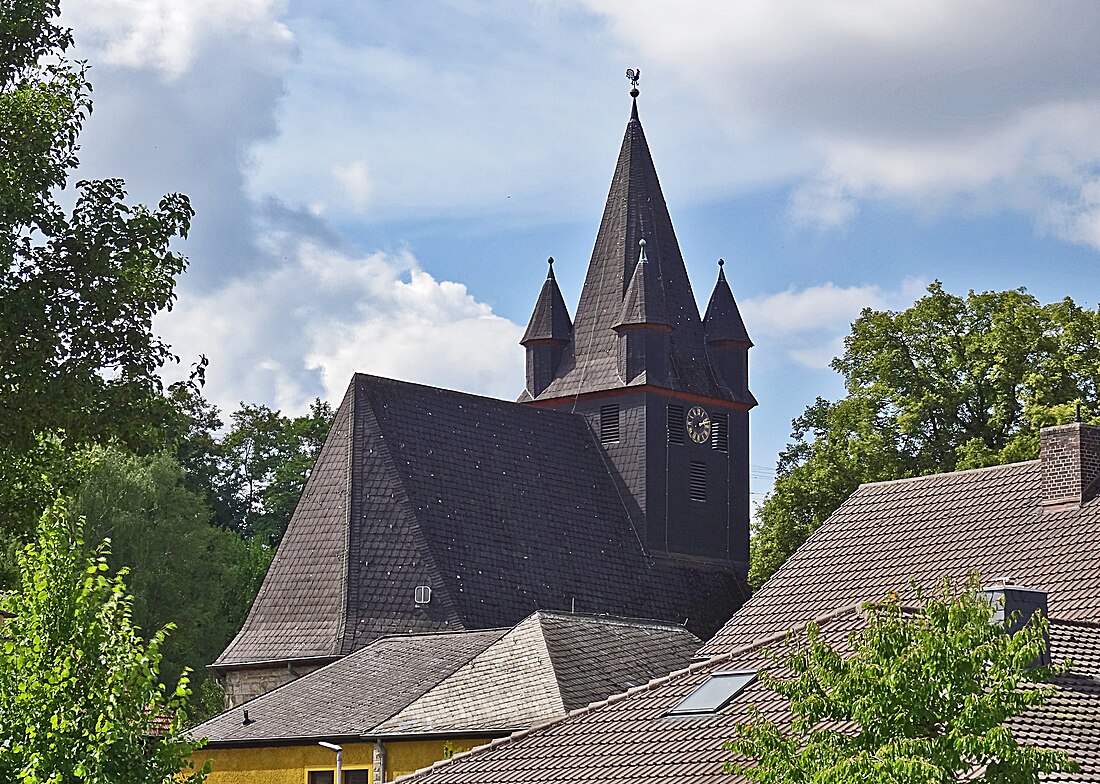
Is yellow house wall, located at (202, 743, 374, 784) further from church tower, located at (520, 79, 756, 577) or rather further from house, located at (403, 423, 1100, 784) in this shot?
church tower, located at (520, 79, 756, 577)

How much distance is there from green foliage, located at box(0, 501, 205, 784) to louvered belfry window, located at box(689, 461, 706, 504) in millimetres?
30479

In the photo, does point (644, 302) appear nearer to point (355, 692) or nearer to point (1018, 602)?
point (355, 692)

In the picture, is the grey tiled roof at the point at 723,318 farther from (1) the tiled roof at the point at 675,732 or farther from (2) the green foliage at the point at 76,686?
(2) the green foliage at the point at 76,686

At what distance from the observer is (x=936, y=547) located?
2586 centimetres

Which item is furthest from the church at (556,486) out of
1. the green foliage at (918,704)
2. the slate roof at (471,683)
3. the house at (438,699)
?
the green foliage at (918,704)

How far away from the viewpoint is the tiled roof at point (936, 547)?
24188 millimetres

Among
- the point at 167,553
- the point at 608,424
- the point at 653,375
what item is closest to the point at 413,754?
the point at 608,424

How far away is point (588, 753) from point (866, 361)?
2361 centimetres

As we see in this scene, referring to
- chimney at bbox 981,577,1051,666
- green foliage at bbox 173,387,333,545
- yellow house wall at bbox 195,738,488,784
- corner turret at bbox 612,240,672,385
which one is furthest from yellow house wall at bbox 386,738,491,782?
green foliage at bbox 173,387,333,545

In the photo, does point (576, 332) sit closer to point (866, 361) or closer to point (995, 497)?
point (866, 361)

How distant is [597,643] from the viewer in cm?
2966

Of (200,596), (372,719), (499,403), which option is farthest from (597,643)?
(200,596)

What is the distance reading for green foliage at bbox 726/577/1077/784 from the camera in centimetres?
1225

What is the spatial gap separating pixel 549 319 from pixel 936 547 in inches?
874
